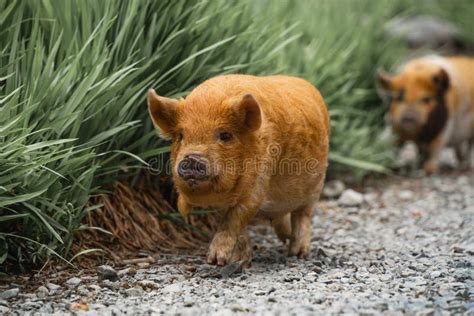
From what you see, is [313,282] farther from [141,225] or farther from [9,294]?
[9,294]

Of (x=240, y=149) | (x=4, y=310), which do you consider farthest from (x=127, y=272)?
(x=240, y=149)

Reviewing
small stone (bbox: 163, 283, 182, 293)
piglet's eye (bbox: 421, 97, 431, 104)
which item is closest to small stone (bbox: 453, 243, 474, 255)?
small stone (bbox: 163, 283, 182, 293)

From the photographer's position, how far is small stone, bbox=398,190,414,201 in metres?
6.94

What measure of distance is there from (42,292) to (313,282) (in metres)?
1.34

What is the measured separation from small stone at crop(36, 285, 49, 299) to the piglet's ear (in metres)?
5.06

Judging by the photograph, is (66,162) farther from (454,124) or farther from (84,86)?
(454,124)

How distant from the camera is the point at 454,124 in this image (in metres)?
8.46

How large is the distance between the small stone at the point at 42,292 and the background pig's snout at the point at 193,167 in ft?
2.90

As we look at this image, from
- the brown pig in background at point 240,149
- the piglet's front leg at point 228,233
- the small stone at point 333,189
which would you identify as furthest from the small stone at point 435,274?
the small stone at point 333,189

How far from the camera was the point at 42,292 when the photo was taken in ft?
13.2

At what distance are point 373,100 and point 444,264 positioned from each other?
4.08m

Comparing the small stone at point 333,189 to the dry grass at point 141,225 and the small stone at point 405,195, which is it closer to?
the small stone at point 405,195

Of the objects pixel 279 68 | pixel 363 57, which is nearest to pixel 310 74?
pixel 279 68

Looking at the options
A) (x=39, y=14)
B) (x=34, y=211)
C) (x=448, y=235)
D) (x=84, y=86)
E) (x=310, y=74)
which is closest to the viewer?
(x=34, y=211)
